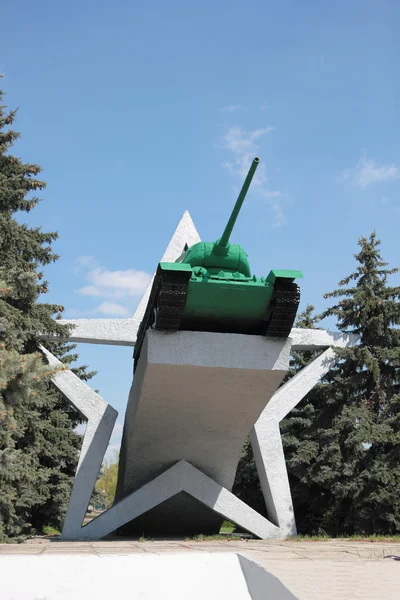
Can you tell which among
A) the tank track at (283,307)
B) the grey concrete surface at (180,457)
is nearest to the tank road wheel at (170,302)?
the tank track at (283,307)

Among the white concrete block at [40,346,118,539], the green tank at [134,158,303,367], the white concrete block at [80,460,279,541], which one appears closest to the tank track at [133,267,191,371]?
the green tank at [134,158,303,367]

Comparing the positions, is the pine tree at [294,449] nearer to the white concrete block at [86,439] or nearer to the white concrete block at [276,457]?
the white concrete block at [276,457]

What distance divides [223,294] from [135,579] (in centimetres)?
539

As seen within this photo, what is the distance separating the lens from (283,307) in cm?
953

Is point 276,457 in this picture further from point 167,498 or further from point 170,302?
point 170,302

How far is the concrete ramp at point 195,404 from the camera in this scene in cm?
962

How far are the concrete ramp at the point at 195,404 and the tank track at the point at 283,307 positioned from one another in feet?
0.81

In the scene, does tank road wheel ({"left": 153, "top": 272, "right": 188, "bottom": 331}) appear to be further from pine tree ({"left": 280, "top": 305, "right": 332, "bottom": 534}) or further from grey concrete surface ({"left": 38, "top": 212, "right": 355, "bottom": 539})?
pine tree ({"left": 280, "top": 305, "right": 332, "bottom": 534})

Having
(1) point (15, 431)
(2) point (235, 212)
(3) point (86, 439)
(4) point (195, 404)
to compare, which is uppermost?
(2) point (235, 212)

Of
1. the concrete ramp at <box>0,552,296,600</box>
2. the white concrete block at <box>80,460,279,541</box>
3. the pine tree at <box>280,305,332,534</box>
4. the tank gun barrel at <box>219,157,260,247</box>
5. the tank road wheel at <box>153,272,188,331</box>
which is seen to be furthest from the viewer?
the pine tree at <box>280,305,332,534</box>

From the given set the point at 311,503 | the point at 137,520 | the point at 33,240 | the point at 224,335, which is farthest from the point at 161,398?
the point at 311,503

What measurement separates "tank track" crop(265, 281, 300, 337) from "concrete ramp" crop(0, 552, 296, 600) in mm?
4973

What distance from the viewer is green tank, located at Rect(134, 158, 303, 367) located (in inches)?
360

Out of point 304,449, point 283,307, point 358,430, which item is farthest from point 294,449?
point 283,307
